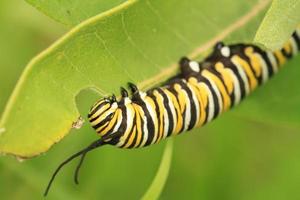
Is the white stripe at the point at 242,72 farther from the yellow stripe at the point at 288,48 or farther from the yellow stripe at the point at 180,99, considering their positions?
the yellow stripe at the point at 180,99

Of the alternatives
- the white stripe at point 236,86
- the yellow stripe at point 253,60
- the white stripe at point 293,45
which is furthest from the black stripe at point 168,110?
the white stripe at point 293,45

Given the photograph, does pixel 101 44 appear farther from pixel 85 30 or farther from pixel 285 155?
pixel 285 155

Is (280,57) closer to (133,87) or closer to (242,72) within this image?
(242,72)

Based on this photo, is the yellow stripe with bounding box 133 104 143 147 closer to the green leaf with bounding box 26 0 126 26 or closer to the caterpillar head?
the caterpillar head

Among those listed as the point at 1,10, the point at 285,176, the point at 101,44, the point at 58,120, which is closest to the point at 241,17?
the point at 101,44

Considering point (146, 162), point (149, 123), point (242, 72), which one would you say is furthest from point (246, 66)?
point (146, 162)
